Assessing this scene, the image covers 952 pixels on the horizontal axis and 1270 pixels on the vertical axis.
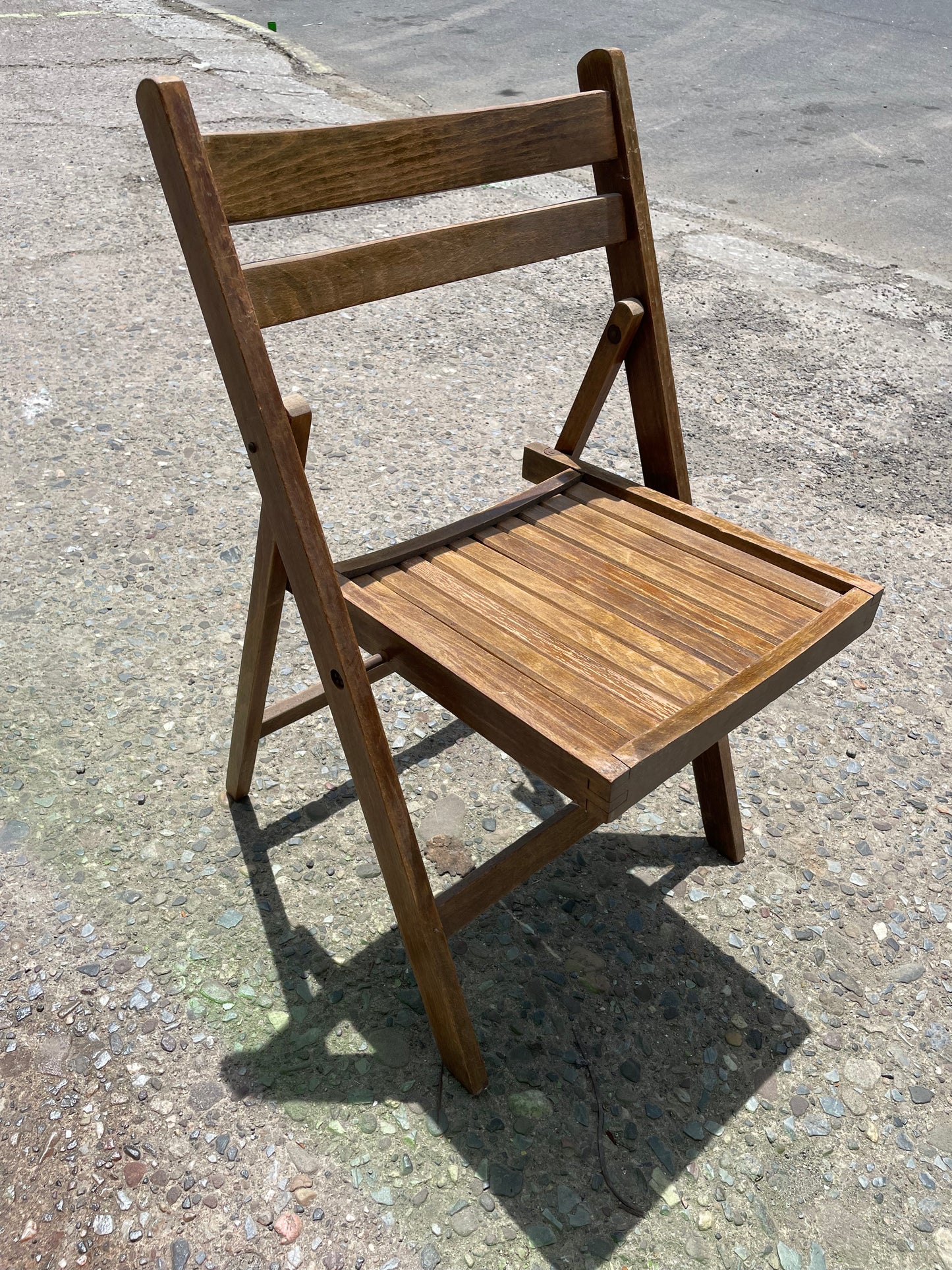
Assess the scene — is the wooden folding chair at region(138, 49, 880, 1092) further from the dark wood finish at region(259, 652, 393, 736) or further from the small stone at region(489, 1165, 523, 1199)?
the small stone at region(489, 1165, 523, 1199)

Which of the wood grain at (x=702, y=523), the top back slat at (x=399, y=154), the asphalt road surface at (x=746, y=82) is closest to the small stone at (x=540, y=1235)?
the wood grain at (x=702, y=523)

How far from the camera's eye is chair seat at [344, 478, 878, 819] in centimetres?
129

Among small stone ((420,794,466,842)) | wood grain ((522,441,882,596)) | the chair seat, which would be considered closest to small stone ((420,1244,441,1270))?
the chair seat

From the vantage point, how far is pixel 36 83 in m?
6.43

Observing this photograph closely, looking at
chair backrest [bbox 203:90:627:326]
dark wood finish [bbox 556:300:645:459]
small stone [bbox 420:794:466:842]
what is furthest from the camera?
small stone [bbox 420:794:466:842]

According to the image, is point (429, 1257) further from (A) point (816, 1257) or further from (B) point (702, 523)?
(B) point (702, 523)

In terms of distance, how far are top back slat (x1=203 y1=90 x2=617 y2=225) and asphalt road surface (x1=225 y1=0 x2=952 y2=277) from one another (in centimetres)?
361

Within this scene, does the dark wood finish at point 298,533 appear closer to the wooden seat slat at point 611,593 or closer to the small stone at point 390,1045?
the small stone at point 390,1045

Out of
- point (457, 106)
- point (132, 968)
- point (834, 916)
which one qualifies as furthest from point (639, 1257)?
point (457, 106)

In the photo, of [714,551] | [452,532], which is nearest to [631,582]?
[714,551]

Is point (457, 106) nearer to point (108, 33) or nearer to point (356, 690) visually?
point (108, 33)

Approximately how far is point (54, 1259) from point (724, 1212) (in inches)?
35.1

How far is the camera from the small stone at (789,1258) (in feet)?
4.59

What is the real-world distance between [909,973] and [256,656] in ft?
4.06
